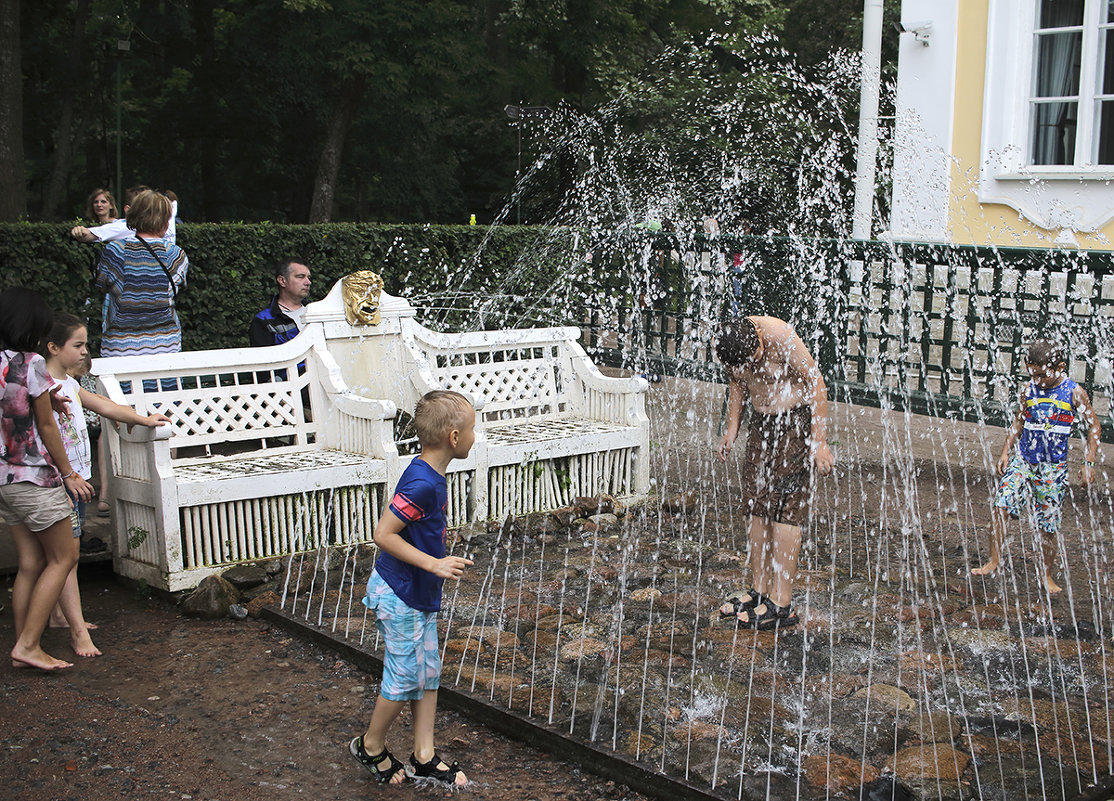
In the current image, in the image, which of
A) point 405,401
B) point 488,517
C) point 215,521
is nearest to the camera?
point 215,521

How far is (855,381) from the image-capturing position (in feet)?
29.6

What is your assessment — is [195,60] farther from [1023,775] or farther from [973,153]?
[1023,775]

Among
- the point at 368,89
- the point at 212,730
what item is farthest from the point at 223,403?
the point at 368,89

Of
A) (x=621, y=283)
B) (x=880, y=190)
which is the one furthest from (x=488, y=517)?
(x=880, y=190)

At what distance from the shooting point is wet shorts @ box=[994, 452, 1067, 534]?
549 centimetres

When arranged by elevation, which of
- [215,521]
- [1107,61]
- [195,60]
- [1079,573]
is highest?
[195,60]

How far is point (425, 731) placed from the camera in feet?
12.0

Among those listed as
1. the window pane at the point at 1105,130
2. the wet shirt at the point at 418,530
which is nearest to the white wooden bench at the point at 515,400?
the wet shirt at the point at 418,530

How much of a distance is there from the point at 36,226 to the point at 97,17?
A: 74.5 ft


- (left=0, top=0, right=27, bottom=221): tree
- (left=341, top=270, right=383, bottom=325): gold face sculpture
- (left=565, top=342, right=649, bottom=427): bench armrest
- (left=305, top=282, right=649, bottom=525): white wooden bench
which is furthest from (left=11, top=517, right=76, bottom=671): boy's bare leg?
(left=0, top=0, right=27, bottom=221): tree

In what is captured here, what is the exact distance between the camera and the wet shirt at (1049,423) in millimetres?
5508

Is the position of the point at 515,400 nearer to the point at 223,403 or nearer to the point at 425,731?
the point at 223,403

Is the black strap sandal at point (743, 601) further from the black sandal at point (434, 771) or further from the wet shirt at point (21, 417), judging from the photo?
the wet shirt at point (21, 417)

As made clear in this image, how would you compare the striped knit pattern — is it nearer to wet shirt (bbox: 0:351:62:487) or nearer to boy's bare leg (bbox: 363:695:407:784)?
wet shirt (bbox: 0:351:62:487)
